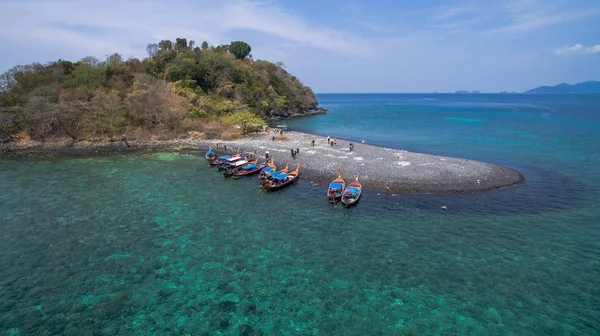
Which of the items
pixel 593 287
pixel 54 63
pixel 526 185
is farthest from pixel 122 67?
pixel 593 287

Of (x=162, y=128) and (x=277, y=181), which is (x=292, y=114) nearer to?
(x=162, y=128)

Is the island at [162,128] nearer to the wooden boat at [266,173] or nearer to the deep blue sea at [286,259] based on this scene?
the wooden boat at [266,173]

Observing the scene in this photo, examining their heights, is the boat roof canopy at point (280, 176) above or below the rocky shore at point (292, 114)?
below

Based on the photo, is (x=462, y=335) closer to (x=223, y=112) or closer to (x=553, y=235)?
(x=553, y=235)

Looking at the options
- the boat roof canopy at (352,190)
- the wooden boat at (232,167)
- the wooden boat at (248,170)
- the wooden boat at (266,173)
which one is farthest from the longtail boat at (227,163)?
the boat roof canopy at (352,190)

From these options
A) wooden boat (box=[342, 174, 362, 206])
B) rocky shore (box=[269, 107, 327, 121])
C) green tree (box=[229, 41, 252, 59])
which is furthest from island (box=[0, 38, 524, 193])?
green tree (box=[229, 41, 252, 59])

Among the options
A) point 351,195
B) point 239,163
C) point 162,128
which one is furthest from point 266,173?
point 162,128

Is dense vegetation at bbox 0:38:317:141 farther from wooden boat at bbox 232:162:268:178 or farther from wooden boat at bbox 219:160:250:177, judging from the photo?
wooden boat at bbox 232:162:268:178
